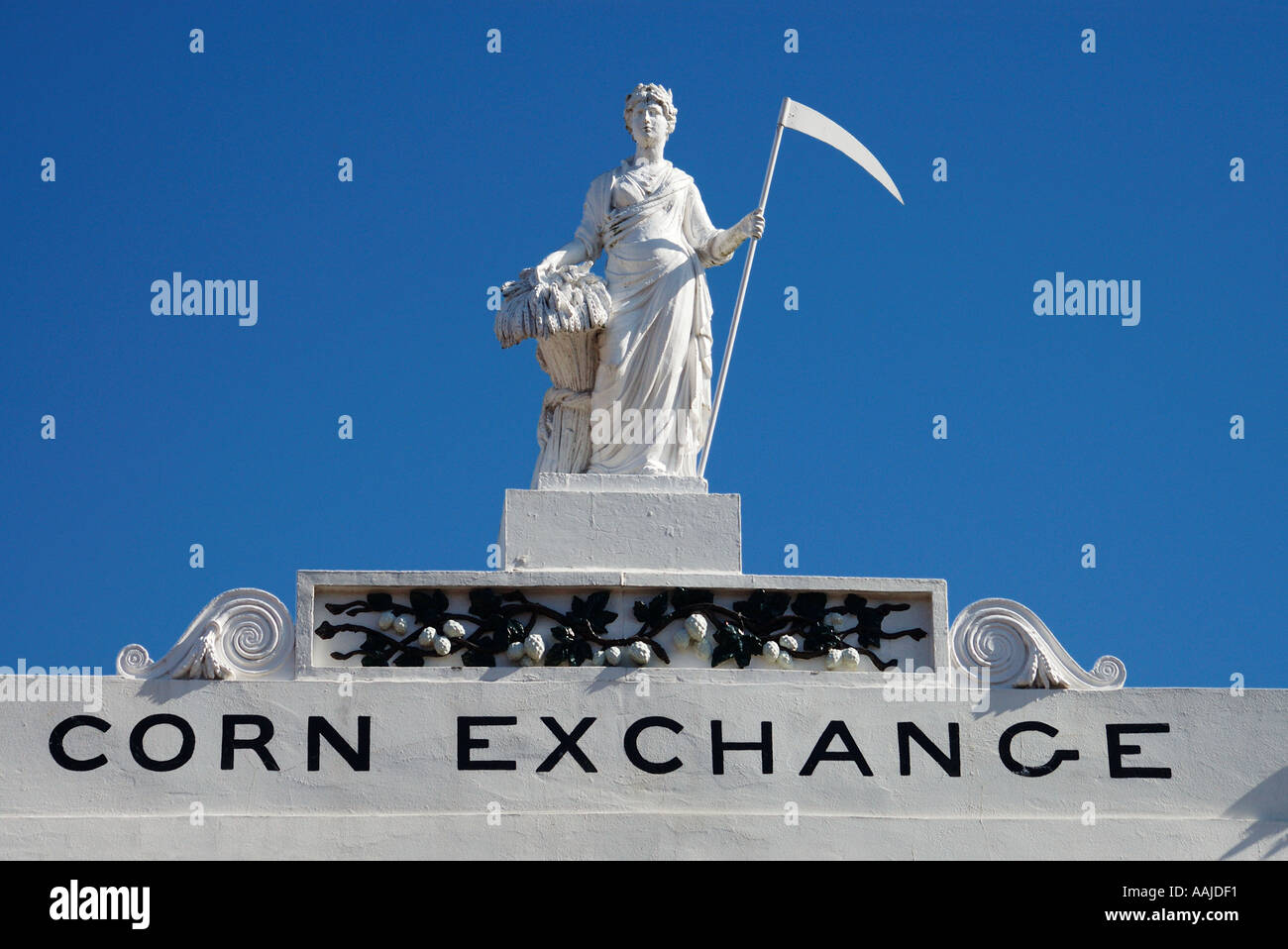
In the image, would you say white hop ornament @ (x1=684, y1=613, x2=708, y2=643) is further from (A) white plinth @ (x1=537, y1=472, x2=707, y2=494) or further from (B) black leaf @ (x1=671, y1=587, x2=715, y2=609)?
(A) white plinth @ (x1=537, y1=472, x2=707, y2=494)

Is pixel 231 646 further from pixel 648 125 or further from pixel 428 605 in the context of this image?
pixel 648 125

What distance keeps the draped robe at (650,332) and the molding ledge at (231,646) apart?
9.75ft

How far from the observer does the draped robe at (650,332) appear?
1750 centimetres

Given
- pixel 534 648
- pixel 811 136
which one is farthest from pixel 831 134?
pixel 534 648

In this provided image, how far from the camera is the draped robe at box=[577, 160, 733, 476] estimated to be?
57.4 ft

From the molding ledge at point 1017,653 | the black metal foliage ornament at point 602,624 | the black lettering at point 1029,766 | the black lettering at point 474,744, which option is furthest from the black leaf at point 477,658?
the black lettering at point 1029,766

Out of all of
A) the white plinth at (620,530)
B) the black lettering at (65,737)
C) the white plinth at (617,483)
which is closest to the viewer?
the black lettering at (65,737)

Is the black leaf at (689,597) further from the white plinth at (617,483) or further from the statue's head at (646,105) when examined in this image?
the statue's head at (646,105)

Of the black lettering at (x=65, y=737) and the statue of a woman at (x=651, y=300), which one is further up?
the statue of a woman at (x=651, y=300)

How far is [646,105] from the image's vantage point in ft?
60.5
